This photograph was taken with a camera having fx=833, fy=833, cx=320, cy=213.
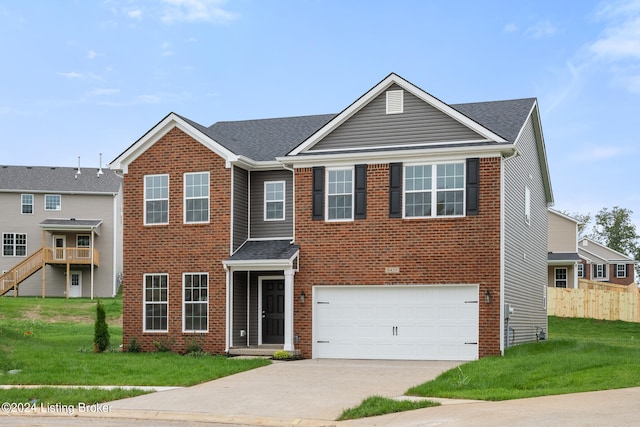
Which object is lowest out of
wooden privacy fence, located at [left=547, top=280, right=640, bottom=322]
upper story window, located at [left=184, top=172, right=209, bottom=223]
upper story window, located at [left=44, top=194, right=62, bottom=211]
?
wooden privacy fence, located at [left=547, top=280, right=640, bottom=322]

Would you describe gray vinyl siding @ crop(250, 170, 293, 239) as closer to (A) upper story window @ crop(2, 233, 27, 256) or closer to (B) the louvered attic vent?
(B) the louvered attic vent

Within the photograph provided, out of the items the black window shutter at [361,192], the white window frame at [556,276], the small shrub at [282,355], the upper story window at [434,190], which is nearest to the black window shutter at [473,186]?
the upper story window at [434,190]

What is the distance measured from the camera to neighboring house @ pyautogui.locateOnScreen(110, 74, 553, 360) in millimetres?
22828

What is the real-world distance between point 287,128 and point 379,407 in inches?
654

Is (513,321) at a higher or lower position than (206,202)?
lower

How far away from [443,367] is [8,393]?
10.3m

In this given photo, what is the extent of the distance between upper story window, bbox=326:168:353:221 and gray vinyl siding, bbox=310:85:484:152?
812 mm

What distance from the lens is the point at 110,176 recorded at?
2115 inches

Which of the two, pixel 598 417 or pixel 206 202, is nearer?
pixel 598 417

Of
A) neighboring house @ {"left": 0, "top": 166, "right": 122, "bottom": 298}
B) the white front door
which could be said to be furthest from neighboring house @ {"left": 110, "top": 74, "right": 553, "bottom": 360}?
the white front door

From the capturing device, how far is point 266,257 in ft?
79.4

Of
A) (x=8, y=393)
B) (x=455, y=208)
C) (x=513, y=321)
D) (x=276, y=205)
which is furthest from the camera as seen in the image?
(x=276, y=205)

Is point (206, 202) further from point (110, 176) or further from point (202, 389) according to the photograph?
point (110, 176)

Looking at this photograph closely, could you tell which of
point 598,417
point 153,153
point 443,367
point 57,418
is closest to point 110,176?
point 153,153
